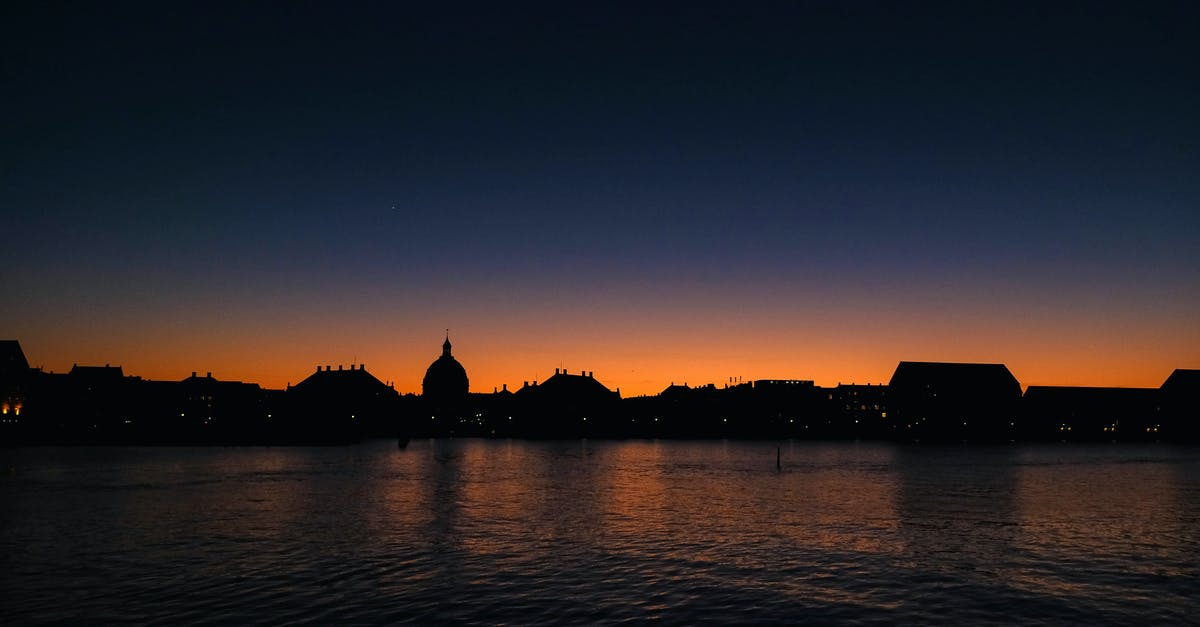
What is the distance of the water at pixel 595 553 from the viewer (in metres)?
23.8

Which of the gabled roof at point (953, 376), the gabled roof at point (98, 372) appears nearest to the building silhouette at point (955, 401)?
the gabled roof at point (953, 376)

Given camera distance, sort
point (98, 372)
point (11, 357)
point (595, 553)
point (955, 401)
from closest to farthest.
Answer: point (595, 553) → point (11, 357) → point (98, 372) → point (955, 401)

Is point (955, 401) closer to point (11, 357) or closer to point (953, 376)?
point (953, 376)

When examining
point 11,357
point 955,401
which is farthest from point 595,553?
point 955,401

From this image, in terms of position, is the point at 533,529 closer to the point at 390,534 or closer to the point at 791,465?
the point at 390,534

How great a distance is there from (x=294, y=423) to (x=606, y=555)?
514 ft

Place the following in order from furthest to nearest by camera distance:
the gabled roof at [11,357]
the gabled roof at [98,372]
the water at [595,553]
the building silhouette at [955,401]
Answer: the building silhouette at [955,401] → the gabled roof at [98,372] → the gabled roof at [11,357] → the water at [595,553]

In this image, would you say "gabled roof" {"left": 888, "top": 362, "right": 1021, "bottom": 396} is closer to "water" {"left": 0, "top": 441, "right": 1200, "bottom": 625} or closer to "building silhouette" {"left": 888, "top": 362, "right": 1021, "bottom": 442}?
"building silhouette" {"left": 888, "top": 362, "right": 1021, "bottom": 442}

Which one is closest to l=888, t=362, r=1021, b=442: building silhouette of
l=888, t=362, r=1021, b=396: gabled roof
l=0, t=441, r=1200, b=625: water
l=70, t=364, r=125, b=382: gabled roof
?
l=888, t=362, r=1021, b=396: gabled roof

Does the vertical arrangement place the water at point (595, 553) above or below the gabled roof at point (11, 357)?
below

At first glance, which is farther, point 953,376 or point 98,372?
point 953,376

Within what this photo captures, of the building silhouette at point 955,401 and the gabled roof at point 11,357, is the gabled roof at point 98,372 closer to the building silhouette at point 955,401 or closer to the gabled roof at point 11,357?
the gabled roof at point 11,357

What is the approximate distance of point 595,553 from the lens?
32781mm

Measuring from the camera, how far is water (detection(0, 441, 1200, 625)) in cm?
2375
